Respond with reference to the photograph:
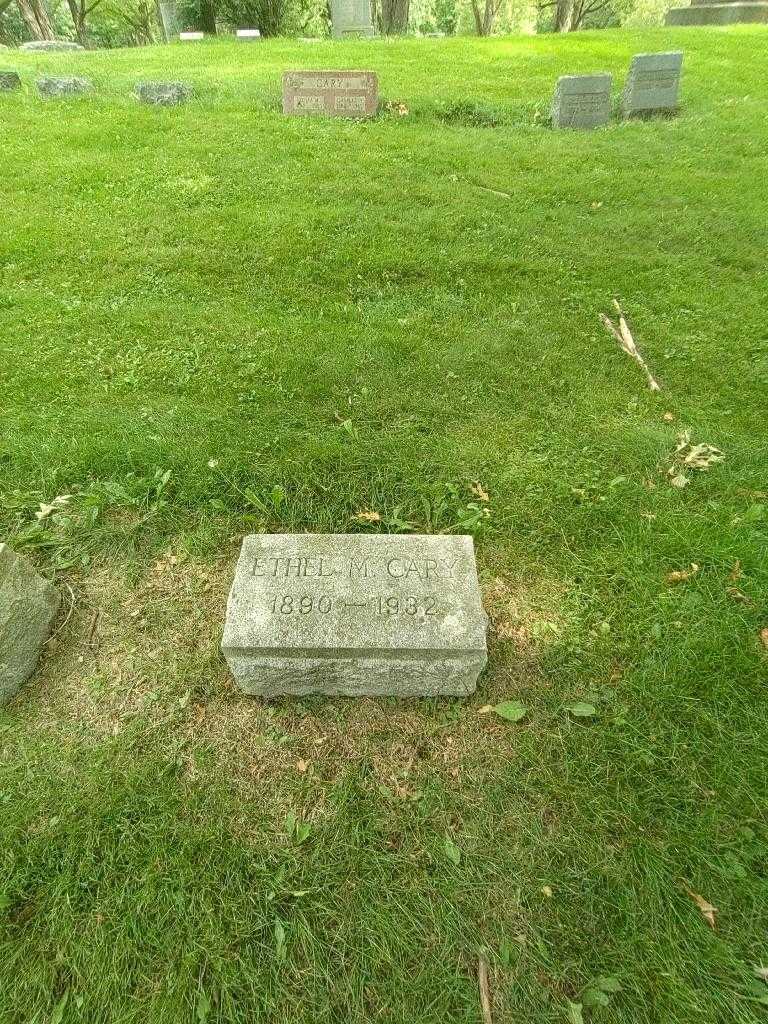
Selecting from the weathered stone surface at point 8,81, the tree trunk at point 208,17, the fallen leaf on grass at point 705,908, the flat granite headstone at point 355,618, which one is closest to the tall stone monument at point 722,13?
the tree trunk at point 208,17

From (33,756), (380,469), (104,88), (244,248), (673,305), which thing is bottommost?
(33,756)

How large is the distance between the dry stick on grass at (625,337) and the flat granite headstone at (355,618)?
295 centimetres

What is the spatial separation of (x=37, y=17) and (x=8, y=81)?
19.6 m

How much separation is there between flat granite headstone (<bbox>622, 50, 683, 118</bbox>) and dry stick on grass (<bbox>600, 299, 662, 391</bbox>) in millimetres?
7887

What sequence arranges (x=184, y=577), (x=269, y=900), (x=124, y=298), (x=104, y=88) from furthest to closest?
(x=104, y=88) < (x=124, y=298) < (x=184, y=577) < (x=269, y=900)

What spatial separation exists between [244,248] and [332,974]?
657 centimetres

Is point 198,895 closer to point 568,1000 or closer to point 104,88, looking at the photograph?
point 568,1000

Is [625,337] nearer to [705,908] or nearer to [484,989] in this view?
[705,908]

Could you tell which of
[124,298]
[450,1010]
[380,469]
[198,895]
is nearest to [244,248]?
[124,298]

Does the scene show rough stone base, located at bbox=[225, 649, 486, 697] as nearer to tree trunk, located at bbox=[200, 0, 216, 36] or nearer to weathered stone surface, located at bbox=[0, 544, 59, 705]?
weathered stone surface, located at bbox=[0, 544, 59, 705]

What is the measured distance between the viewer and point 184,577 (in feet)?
12.0

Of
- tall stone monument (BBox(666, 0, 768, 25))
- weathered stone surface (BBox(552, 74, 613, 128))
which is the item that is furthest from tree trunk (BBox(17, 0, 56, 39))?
weathered stone surface (BBox(552, 74, 613, 128))

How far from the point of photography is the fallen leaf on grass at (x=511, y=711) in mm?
3004

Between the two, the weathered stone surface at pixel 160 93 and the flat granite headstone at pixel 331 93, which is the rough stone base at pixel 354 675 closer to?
the flat granite headstone at pixel 331 93
